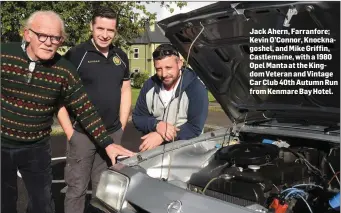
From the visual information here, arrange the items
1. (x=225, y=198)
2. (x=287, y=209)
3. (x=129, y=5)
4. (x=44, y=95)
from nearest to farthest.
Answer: (x=287, y=209), (x=225, y=198), (x=44, y=95), (x=129, y=5)

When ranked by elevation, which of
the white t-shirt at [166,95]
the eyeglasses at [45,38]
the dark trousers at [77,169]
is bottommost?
the dark trousers at [77,169]

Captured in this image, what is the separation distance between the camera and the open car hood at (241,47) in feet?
7.86

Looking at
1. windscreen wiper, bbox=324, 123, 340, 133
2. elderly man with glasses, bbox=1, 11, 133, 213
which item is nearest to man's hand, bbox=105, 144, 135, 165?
elderly man with glasses, bbox=1, 11, 133, 213

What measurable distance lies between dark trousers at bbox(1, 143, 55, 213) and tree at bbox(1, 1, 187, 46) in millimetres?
7892

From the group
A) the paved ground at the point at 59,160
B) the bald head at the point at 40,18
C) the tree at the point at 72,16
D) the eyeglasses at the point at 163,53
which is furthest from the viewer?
the tree at the point at 72,16

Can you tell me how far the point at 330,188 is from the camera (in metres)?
2.49

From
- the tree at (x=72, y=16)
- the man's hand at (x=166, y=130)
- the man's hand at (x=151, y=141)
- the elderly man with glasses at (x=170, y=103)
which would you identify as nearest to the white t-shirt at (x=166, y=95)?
the elderly man with glasses at (x=170, y=103)

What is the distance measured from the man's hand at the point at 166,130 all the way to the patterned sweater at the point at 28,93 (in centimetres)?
82

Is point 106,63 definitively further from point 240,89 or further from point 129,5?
point 129,5

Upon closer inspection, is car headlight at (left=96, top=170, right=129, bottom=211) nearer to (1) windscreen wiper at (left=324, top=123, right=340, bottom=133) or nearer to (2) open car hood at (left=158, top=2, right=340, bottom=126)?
(2) open car hood at (left=158, top=2, right=340, bottom=126)

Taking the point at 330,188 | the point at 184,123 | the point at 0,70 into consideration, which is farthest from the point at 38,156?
the point at 330,188

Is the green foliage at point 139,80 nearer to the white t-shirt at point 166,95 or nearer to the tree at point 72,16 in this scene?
the tree at point 72,16

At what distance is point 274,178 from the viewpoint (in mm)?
2545

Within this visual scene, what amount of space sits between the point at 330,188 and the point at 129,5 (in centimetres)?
1213
